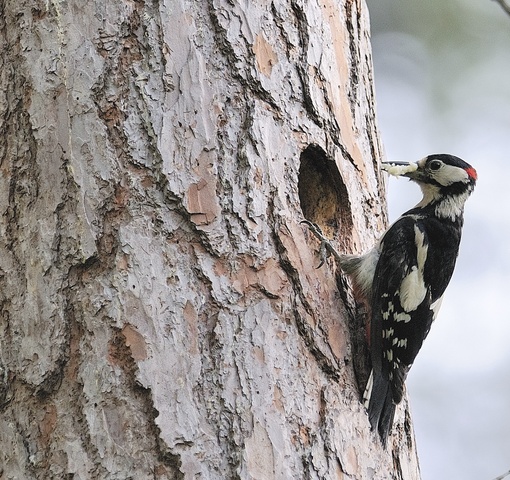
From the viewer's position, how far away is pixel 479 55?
5.96 meters

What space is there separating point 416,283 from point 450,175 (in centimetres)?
58

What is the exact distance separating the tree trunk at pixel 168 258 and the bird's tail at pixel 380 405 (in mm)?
33

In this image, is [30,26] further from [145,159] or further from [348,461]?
[348,461]

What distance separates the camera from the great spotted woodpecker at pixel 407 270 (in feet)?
8.14

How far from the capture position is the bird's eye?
3.36 m

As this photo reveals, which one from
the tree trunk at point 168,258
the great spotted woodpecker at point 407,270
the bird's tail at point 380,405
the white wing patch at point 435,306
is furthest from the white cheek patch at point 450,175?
the bird's tail at point 380,405

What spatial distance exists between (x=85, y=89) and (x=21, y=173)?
0.91 feet

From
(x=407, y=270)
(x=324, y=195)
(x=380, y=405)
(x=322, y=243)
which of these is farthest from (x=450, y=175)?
(x=380, y=405)

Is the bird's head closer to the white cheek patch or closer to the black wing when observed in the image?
the white cheek patch

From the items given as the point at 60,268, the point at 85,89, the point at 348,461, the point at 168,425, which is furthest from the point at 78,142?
the point at 348,461

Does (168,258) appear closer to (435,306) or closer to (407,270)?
(407,270)

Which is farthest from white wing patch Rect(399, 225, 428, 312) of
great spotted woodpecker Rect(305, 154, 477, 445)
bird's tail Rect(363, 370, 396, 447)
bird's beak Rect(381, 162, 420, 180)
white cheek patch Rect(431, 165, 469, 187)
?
bird's tail Rect(363, 370, 396, 447)

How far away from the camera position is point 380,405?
7.68 ft

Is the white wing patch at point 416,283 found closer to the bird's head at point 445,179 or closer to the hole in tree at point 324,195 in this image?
the bird's head at point 445,179
